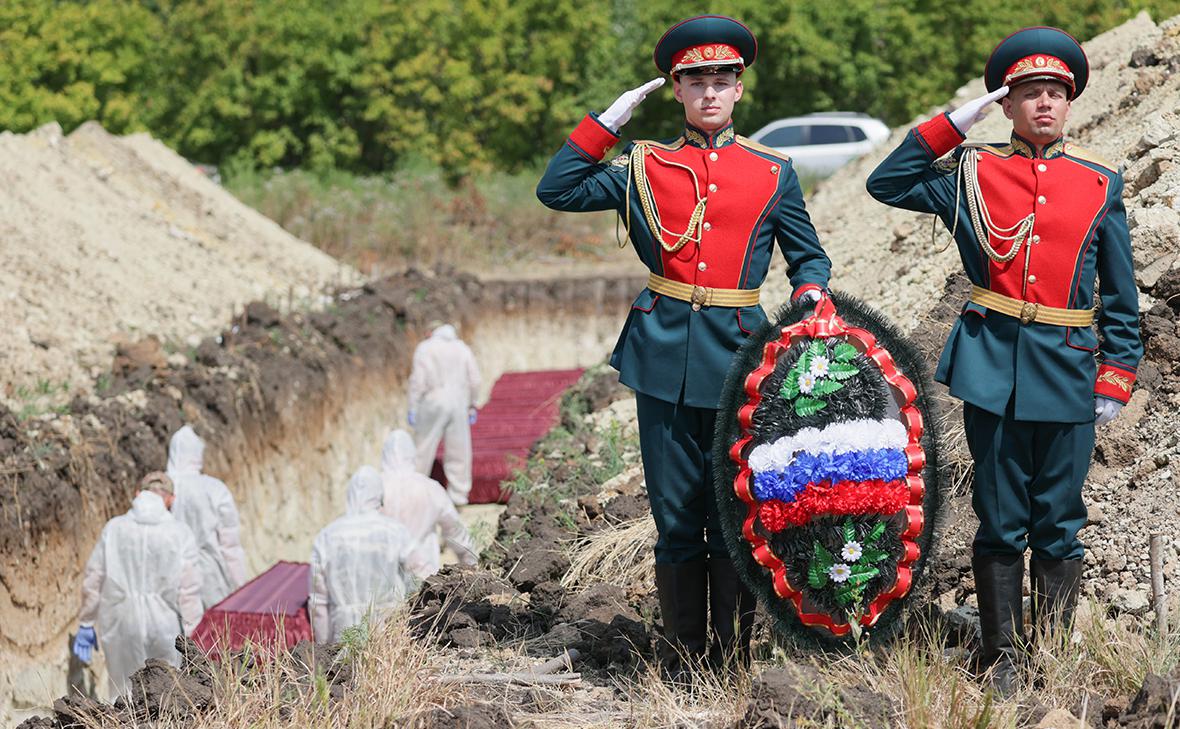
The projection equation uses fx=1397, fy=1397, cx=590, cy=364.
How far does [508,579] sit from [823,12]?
23.7m

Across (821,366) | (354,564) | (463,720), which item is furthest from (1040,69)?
(354,564)

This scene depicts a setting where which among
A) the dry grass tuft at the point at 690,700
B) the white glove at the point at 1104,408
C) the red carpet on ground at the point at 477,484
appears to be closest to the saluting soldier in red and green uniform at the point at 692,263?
the dry grass tuft at the point at 690,700

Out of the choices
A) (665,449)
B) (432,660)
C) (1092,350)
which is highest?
(1092,350)

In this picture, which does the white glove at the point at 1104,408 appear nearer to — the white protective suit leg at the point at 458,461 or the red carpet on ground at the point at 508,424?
the red carpet on ground at the point at 508,424

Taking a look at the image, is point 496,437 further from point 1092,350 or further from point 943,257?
point 1092,350

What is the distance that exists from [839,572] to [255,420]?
809cm

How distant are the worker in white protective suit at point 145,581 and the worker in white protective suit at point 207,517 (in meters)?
0.69

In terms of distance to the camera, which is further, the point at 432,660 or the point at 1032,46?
the point at 432,660

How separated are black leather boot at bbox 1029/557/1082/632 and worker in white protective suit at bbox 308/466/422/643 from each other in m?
3.32

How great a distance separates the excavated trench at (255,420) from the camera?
8.52m

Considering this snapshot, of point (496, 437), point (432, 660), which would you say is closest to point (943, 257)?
point (432, 660)

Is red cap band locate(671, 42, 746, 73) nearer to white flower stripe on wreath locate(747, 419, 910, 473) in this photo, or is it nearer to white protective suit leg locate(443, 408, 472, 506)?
white flower stripe on wreath locate(747, 419, 910, 473)

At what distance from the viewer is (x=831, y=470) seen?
3.99 meters

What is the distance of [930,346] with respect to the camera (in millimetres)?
6426
